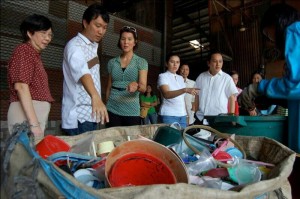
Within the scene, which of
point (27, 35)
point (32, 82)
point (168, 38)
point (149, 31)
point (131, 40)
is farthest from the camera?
point (168, 38)

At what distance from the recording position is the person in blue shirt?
127 centimetres

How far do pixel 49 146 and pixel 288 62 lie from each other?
1094 mm

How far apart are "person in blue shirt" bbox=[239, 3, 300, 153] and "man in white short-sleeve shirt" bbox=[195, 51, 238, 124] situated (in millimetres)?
1595

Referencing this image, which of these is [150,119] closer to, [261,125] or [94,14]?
[94,14]

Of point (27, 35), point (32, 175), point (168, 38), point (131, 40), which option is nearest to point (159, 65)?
point (168, 38)

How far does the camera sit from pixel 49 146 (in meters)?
0.98

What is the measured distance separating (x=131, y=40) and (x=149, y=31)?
3853mm

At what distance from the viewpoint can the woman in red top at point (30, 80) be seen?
169 cm

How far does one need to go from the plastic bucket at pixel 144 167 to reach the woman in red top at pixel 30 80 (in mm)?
924

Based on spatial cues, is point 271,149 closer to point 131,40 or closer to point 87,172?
point 87,172

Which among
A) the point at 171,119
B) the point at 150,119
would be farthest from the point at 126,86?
the point at 150,119

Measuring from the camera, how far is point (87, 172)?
84cm

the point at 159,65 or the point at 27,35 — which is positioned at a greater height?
the point at 159,65

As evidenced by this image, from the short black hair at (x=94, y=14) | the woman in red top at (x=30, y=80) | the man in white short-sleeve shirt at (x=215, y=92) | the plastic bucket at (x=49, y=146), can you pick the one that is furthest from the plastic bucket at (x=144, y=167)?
the man in white short-sleeve shirt at (x=215, y=92)
